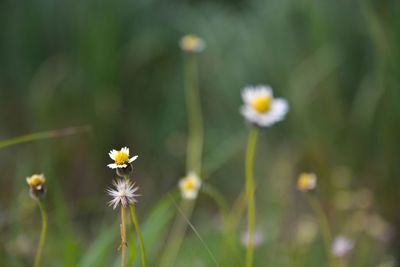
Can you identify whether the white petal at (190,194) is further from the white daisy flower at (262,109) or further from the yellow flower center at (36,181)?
the yellow flower center at (36,181)

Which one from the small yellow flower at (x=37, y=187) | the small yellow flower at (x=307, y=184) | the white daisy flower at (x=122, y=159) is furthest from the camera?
the small yellow flower at (x=307, y=184)

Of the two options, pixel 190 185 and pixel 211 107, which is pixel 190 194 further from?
pixel 211 107

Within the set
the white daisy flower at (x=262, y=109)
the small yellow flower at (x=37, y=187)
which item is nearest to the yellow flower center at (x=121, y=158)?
the small yellow flower at (x=37, y=187)

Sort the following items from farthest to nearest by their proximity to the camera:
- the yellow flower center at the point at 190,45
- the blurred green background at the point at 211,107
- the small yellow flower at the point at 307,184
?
the blurred green background at the point at 211,107 → the yellow flower center at the point at 190,45 → the small yellow flower at the point at 307,184

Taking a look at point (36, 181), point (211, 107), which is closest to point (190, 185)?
point (36, 181)

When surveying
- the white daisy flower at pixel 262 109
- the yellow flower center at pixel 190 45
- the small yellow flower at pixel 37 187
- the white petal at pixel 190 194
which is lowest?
the small yellow flower at pixel 37 187

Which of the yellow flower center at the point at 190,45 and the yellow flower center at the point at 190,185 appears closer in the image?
the yellow flower center at the point at 190,185

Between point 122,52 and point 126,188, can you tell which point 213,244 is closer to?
point 126,188

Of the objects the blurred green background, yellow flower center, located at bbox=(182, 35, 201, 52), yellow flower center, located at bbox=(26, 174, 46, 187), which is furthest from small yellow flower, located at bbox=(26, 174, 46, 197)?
yellow flower center, located at bbox=(182, 35, 201, 52)
